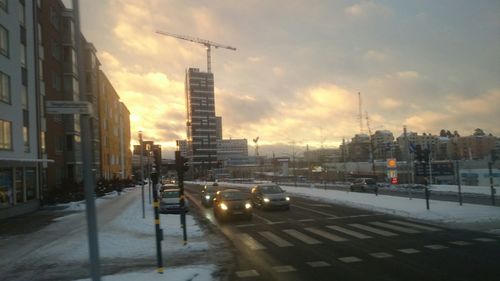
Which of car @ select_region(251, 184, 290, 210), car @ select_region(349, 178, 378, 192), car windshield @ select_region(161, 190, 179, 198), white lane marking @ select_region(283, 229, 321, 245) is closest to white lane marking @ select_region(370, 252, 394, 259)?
white lane marking @ select_region(283, 229, 321, 245)

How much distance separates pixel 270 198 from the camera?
87.7ft

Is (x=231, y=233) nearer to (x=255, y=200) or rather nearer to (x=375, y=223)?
(x=375, y=223)

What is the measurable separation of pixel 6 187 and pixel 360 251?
2437 centimetres

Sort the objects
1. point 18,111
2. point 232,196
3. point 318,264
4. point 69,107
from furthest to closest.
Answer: point 18,111
point 232,196
point 318,264
point 69,107

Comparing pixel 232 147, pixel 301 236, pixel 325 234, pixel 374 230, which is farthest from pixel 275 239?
pixel 232 147

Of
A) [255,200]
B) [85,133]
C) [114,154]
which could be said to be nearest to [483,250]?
[85,133]

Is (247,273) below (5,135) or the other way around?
below

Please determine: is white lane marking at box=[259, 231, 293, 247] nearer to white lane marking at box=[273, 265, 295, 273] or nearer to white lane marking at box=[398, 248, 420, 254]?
white lane marking at box=[273, 265, 295, 273]

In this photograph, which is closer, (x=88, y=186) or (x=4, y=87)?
(x=88, y=186)

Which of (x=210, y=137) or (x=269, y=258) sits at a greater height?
(x=210, y=137)

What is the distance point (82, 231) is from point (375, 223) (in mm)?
13206

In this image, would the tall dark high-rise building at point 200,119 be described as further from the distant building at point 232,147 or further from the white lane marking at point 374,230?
the white lane marking at point 374,230

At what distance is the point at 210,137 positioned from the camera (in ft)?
513

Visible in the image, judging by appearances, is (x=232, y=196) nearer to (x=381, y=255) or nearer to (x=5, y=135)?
(x=381, y=255)
